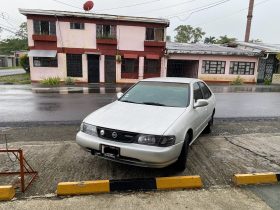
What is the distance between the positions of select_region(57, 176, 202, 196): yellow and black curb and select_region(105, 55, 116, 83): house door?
1982 cm

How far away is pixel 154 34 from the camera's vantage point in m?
22.9

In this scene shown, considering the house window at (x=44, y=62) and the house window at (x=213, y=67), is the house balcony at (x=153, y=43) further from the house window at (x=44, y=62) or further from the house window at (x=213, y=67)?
the house window at (x=44, y=62)

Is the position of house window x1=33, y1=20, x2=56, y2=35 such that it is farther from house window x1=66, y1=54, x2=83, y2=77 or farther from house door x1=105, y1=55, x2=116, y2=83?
house door x1=105, y1=55, x2=116, y2=83

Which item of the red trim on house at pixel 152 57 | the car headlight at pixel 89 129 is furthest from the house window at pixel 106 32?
the car headlight at pixel 89 129

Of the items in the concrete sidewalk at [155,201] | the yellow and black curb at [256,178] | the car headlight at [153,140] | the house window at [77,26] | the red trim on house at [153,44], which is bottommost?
the concrete sidewalk at [155,201]

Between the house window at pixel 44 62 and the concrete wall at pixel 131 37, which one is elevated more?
the concrete wall at pixel 131 37

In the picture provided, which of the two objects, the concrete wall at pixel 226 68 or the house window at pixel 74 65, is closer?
the house window at pixel 74 65

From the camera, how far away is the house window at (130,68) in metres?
23.3

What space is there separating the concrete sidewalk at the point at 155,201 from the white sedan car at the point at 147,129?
49cm

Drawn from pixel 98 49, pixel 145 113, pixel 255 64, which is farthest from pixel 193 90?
pixel 255 64

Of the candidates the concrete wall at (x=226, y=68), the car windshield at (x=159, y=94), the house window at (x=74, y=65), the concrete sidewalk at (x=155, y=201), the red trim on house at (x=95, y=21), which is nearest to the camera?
the concrete sidewalk at (x=155, y=201)

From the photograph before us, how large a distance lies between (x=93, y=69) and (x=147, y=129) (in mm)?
19928

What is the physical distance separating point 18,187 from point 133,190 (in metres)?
1.76

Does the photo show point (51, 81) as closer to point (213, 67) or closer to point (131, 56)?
point (131, 56)
